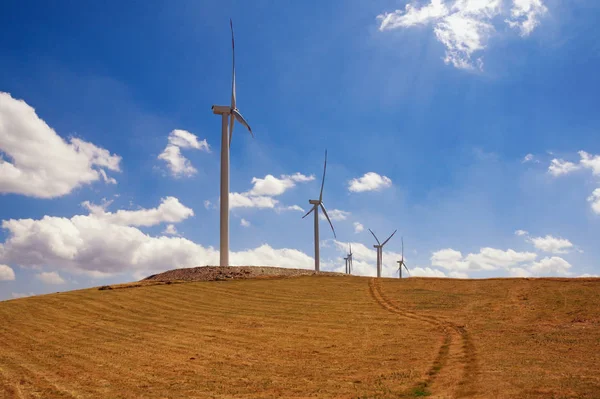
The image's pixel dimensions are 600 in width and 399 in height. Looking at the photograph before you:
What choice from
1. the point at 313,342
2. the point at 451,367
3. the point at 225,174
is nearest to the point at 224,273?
the point at 225,174

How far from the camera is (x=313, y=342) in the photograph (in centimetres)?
2227

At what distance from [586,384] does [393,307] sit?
61.7 feet

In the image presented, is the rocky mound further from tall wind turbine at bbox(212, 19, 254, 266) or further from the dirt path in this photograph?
the dirt path

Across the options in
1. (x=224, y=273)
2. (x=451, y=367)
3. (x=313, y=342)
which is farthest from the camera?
(x=224, y=273)

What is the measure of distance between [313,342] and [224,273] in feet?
94.5

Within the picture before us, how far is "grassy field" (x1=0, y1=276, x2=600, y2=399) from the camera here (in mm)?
14703

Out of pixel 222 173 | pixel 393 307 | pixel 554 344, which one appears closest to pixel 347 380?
pixel 554 344

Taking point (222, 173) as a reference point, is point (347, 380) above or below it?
below

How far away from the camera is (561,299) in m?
30.2

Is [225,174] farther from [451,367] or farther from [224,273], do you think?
[451,367]

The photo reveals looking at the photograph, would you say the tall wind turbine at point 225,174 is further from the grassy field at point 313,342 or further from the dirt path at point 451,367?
the dirt path at point 451,367

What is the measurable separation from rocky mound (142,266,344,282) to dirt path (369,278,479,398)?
2623cm

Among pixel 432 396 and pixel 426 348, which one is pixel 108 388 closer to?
pixel 432 396

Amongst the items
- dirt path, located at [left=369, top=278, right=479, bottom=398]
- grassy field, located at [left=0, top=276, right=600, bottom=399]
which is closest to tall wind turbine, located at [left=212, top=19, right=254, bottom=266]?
grassy field, located at [left=0, top=276, right=600, bottom=399]
